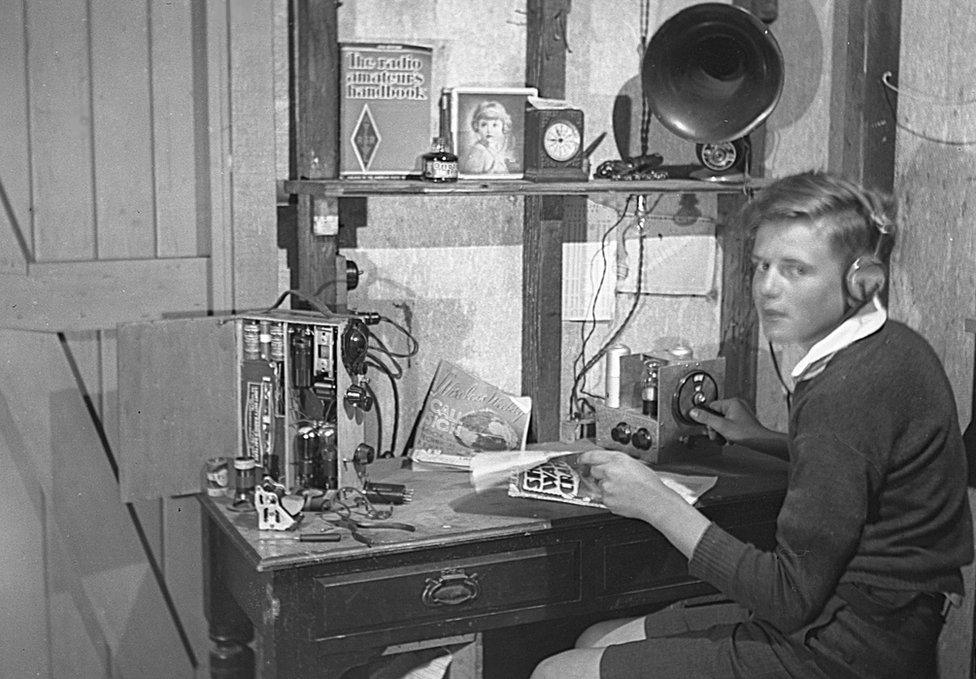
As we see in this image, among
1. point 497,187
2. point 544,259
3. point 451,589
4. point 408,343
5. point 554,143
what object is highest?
point 554,143

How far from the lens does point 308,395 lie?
273 centimetres

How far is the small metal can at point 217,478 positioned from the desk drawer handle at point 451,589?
0.55 meters

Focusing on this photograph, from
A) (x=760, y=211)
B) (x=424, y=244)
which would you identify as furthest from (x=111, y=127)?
(x=760, y=211)

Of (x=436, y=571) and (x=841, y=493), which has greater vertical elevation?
(x=841, y=493)

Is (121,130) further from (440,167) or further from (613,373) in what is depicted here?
(613,373)

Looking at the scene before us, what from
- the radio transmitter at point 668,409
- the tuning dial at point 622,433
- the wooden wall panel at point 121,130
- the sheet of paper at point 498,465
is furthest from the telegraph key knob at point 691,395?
the wooden wall panel at point 121,130

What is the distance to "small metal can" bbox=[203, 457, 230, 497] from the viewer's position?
2.73 meters

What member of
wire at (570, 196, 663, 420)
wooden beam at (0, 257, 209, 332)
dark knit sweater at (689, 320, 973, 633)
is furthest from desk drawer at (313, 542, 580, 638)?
wooden beam at (0, 257, 209, 332)

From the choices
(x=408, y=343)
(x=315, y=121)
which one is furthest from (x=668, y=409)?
(x=315, y=121)

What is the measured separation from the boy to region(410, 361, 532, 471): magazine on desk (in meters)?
0.77

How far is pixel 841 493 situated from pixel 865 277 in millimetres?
401

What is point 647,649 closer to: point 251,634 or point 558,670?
point 558,670

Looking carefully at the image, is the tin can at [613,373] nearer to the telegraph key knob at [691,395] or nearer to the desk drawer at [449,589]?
the telegraph key knob at [691,395]

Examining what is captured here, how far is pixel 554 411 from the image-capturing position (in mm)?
3238
